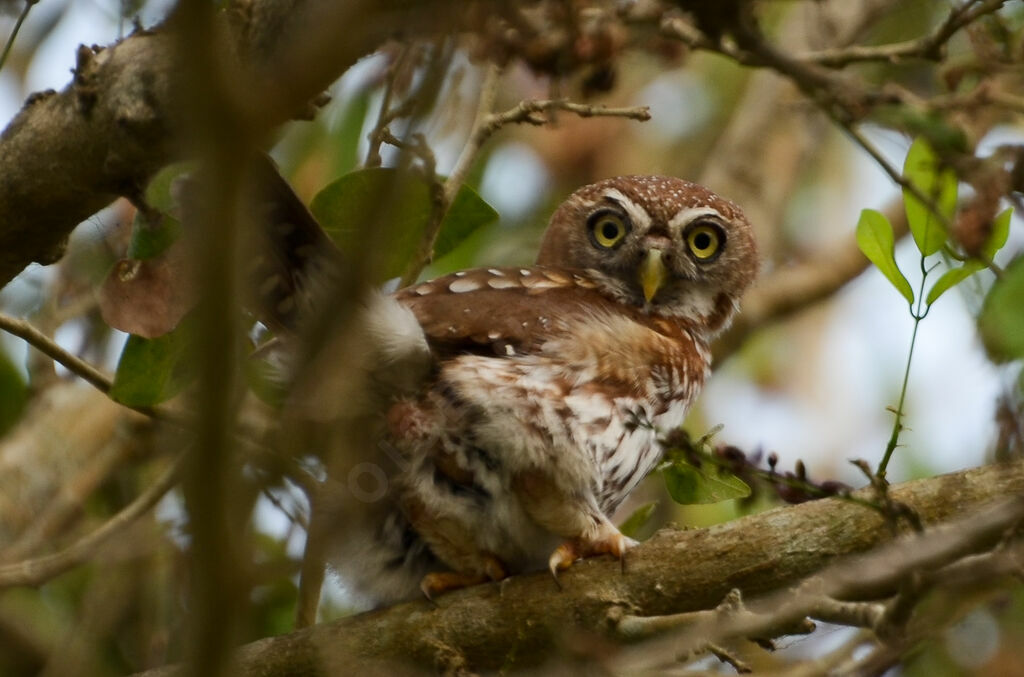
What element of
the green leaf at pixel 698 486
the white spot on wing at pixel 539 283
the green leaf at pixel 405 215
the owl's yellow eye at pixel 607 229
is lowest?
A: the green leaf at pixel 698 486

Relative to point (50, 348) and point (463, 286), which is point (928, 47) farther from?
point (50, 348)

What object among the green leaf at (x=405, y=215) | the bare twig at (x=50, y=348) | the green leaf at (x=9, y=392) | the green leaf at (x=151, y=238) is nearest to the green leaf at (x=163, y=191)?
the green leaf at (x=151, y=238)

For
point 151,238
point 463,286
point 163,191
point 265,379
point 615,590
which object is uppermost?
point 163,191

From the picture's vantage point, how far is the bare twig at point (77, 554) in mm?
3746

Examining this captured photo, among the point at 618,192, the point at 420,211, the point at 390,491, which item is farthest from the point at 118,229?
the point at 618,192

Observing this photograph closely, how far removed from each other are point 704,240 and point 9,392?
2.61m

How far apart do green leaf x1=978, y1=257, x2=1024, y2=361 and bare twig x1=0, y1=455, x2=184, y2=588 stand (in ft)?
7.12

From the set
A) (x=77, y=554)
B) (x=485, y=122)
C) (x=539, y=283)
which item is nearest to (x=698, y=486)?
(x=539, y=283)

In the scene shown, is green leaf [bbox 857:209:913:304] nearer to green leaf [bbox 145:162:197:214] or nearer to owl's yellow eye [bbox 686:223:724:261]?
owl's yellow eye [bbox 686:223:724:261]

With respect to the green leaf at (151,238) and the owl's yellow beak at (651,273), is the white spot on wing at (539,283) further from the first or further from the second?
the green leaf at (151,238)

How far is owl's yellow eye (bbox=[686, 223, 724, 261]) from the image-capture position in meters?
4.95

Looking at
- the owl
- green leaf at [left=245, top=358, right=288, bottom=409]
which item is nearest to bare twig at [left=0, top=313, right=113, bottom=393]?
green leaf at [left=245, top=358, right=288, bottom=409]

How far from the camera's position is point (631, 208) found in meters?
4.91

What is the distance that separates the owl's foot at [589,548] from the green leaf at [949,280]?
0.99 m
